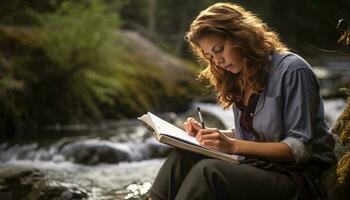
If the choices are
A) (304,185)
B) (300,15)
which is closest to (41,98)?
Result: (304,185)

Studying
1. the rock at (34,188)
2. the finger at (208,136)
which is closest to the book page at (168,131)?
the finger at (208,136)

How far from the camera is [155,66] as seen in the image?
45.1 ft

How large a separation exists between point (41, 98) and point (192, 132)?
6974mm

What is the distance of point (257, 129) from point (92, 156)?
16.9ft

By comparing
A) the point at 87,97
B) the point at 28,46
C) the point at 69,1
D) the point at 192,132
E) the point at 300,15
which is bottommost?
the point at 300,15

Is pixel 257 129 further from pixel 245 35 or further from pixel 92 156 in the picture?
pixel 92 156

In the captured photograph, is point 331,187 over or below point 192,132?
below

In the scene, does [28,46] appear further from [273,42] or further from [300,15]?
[300,15]

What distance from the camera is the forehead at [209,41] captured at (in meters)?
2.68

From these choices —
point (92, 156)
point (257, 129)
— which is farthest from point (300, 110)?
point (92, 156)

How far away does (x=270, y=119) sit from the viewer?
2.63m

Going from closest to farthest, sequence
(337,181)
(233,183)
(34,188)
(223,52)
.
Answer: (233,183) → (223,52) → (337,181) → (34,188)

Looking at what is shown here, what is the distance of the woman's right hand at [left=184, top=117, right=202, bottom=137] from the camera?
3002 millimetres

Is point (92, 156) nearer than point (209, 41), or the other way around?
point (209, 41)
